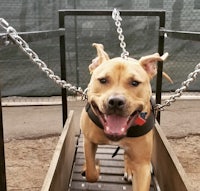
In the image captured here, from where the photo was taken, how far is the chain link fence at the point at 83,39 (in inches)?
227

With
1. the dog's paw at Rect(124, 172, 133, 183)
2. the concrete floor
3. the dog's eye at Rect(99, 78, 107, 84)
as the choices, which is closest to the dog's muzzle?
the dog's eye at Rect(99, 78, 107, 84)

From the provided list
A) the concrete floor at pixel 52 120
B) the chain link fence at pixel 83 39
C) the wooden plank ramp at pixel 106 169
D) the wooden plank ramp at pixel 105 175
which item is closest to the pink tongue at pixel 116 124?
the wooden plank ramp at pixel 106 169

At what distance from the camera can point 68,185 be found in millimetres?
2914

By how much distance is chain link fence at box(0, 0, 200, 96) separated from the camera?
18.9ft

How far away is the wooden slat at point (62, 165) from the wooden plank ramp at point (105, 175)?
0.18ft

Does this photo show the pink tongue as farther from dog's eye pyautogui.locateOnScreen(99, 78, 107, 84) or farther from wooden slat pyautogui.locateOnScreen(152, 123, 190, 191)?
wooden slat pyautogui.locateOnScreen(152, 123, 190, 191)

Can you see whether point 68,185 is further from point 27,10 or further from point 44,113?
point 27,10

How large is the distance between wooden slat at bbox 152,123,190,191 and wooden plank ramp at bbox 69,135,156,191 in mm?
181

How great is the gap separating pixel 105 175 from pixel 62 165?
502mm

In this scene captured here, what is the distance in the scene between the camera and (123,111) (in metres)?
1.97

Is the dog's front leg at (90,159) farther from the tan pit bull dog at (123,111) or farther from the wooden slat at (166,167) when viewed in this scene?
the wooden slat at (166,167)

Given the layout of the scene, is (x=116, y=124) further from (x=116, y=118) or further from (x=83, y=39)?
(x=83, y=39)

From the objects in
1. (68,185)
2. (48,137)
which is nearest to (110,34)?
(48,137)

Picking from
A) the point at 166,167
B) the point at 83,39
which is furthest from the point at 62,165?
the point at 83,39
